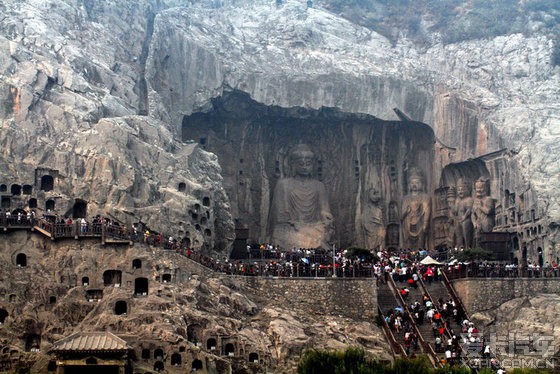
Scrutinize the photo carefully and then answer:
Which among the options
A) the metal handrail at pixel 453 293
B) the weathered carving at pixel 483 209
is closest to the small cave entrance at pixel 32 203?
the metal handrail at pixel 453 293

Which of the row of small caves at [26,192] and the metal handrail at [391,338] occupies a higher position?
the row of small caves at [26,192]

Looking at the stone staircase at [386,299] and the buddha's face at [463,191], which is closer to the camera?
the stone staircase at [386,299]

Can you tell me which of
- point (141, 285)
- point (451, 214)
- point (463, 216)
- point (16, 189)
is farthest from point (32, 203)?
point (451, 214)

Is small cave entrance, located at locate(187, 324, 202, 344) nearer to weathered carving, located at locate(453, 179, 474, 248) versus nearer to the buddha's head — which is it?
weathered carving, located at locate(453, 179, 474, 248)

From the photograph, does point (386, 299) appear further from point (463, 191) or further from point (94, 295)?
point (94, 295)

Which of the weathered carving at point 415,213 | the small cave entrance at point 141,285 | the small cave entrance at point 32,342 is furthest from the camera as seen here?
the weathered carving at point 415,213

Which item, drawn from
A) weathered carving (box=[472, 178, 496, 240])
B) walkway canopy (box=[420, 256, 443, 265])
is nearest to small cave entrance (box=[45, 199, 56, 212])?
walkway canopy (box=[420, 256, 443, 265])

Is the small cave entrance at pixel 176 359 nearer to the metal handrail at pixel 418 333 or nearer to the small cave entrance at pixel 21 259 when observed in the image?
the small cave entrance at pixel 21 259

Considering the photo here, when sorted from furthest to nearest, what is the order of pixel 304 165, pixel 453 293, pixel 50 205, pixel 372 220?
pixel 304 165, pixel 372 220, pixel 453 293, pixel 50 205

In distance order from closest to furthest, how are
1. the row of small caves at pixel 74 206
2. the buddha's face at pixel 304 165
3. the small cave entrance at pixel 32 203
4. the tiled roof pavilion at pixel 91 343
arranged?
the tiled roof pavilion at pixel 91 343
the row of small caves at pixel 74 206
the small cave entrance at pixel 32 203
the buddha's face at pixel 304 165
